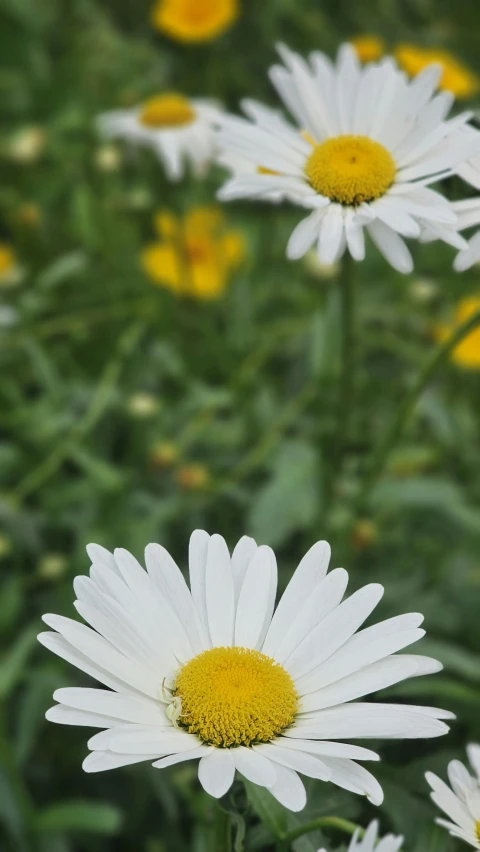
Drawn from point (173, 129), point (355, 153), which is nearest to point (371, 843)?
point (355, 153)

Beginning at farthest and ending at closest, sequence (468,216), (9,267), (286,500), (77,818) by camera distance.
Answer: (9,267), (286,500), (77,818), (468,216)

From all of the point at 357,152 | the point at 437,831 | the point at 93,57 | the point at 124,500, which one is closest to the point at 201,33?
the point at 93,57

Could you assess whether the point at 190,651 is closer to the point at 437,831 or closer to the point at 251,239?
the point at 437,831

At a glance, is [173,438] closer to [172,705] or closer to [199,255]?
[199,255]

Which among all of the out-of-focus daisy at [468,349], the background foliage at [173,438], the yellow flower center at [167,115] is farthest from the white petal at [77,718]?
the yellow flower center at [167,115]

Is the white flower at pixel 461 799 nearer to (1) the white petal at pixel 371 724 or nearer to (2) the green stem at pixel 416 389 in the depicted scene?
(1) the white petal at pixel 371 724

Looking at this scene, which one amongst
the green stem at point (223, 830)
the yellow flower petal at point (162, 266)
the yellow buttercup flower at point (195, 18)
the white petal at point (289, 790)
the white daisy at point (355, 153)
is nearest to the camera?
the white petal at point (289, 790)
